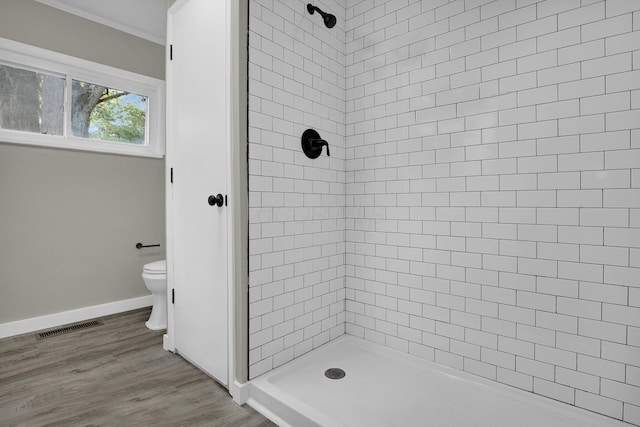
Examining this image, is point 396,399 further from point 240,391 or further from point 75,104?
point 75,104

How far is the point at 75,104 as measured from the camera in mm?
2908

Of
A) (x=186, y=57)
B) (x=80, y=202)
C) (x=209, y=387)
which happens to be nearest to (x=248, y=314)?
(x=209, y=387)

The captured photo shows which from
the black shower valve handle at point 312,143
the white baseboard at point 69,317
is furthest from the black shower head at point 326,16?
the white baseboard at point 69,317

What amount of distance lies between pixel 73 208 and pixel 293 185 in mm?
2114

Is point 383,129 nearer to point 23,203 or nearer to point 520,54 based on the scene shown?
point 520,54

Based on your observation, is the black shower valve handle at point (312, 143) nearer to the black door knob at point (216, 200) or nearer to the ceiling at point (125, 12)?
the black door knob at point (216, 200)

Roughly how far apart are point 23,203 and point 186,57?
1.79 m

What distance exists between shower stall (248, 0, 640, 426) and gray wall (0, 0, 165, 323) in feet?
6.58

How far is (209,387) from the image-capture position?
178 cm

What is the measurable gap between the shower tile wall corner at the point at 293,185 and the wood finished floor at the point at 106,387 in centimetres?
30

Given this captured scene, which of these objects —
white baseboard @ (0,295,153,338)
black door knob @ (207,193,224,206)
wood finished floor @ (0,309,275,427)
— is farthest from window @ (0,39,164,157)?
black door knob @ (207,193,224,206)

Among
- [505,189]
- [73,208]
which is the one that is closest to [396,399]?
[505,189]

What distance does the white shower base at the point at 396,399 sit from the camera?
143cm

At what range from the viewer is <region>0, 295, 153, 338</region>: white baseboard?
2507mm
